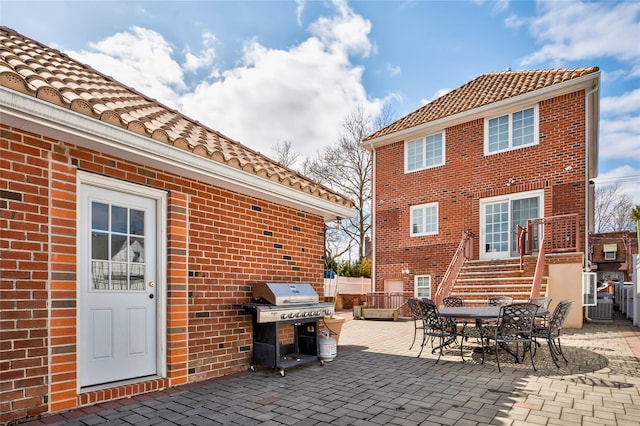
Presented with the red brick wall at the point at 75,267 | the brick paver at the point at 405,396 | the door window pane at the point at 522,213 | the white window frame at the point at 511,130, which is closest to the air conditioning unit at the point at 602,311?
the door window pane at the point at 522,213

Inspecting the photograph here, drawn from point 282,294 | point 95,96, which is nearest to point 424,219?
point 282,294

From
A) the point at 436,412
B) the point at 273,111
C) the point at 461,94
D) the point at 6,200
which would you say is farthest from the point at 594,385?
the point at 273,111

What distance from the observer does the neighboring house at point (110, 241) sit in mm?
3453

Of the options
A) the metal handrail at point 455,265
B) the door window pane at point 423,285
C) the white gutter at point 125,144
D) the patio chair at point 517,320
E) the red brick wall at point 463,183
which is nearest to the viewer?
the white gutter at point 125,144

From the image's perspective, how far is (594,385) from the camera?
476cm

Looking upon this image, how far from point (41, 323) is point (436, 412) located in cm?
385

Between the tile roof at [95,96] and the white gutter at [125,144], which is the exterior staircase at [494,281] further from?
the white gutter at [125,144]

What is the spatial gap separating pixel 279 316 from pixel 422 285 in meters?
10.1

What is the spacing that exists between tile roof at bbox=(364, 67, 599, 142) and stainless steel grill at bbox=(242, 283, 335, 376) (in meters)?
10.2

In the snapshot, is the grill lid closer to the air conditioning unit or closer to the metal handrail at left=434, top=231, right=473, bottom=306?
the metal handrail at left=434, top=231, right=473, bottom=306

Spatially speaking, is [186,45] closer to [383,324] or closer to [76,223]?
[76,223]

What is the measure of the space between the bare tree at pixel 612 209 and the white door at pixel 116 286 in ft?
129

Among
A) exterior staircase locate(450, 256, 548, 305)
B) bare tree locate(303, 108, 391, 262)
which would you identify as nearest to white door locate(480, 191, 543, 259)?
exterior staircase locate(450, 256, 548, 305)

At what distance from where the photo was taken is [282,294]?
17.9ft
